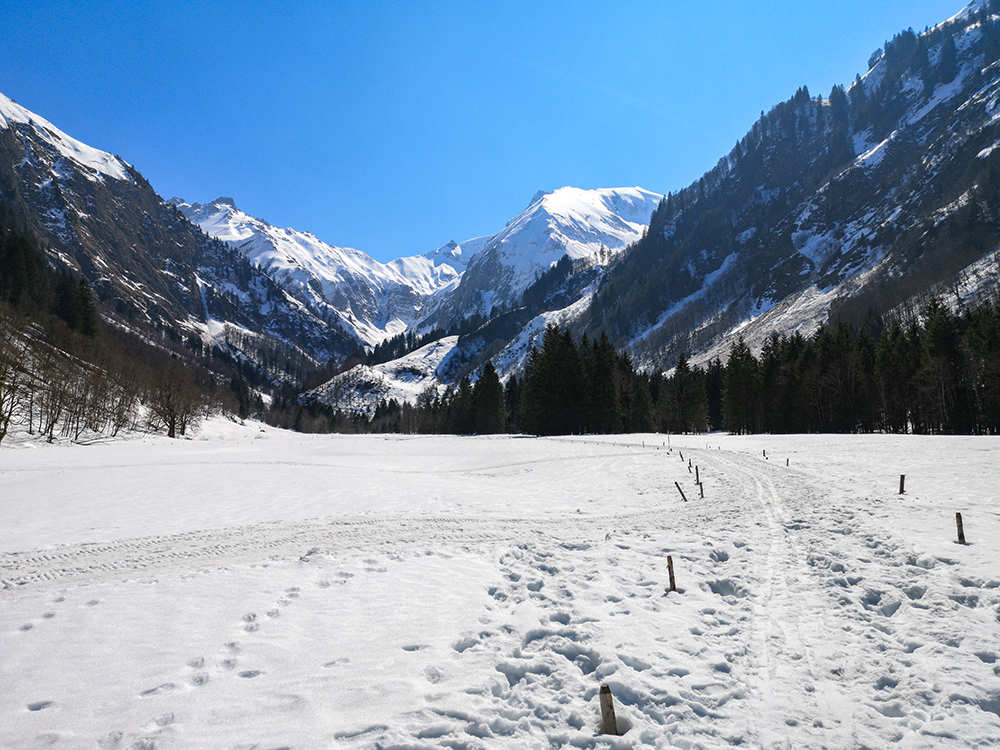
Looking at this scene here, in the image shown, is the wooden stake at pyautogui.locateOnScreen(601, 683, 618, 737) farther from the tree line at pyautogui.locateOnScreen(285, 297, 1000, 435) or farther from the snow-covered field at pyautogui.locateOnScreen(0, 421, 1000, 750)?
the tree line at pyautogui.locateOnScreen(285, 297, 1000, 435)

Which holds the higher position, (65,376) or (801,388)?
(801,388)

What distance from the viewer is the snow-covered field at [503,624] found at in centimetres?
553

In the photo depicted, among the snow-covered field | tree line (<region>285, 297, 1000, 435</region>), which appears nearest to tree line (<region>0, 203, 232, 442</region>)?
the snow-covered field

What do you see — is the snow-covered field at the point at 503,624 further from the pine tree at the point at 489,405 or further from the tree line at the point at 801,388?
the pine tree at the point at 489,405

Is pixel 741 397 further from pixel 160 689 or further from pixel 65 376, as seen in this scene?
pixel 65 376

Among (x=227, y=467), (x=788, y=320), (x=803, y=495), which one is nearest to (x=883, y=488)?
(x=803, y=495)

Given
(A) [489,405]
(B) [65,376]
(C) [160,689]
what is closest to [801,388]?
(A) [489,405]

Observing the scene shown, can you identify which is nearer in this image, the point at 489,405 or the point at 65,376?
the point at 65,376

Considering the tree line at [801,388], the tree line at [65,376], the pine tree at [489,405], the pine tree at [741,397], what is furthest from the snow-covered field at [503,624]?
the pine tree at [489,405]

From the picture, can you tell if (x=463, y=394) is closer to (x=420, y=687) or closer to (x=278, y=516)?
(x=278, y=516)

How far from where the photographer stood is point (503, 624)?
26.9ft

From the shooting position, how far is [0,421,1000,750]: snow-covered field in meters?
5.53

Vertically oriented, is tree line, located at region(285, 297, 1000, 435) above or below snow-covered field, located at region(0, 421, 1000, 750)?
above

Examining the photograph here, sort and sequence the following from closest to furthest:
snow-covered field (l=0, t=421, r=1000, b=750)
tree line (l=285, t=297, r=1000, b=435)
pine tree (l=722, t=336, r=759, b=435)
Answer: snow-covered field (l=0, t=421, r=1000, b=750) → tree line (l=285, t=297, r=1000, b=435) → pine tree (l=722, t=336, r=759, b=435)
